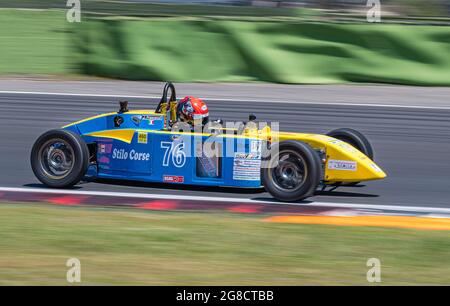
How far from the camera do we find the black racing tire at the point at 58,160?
358 inches

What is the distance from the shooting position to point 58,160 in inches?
368

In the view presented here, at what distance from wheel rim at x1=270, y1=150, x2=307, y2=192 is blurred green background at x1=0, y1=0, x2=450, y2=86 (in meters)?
7.83

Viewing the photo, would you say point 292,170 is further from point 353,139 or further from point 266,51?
point 266,51

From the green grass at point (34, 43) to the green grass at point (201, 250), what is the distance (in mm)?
10731

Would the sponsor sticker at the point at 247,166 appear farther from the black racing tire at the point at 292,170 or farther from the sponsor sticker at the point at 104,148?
the sponsor sticker at the point at 104,148

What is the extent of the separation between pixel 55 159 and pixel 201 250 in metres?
3.08

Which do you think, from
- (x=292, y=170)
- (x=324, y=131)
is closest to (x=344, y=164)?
(x=292, y=170)

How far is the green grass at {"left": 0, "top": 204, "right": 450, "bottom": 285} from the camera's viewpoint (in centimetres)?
604

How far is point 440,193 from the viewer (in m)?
9.41

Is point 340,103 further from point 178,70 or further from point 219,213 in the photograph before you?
point 219,213

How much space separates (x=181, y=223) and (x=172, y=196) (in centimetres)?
134

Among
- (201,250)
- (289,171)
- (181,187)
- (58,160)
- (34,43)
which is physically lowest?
(201,250)

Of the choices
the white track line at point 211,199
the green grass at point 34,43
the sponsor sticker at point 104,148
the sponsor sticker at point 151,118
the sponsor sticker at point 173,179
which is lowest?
the white track line at point 211,199

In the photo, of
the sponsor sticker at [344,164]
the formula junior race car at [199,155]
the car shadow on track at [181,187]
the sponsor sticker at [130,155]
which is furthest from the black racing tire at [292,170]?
the sponsor sticker at [130,155]
